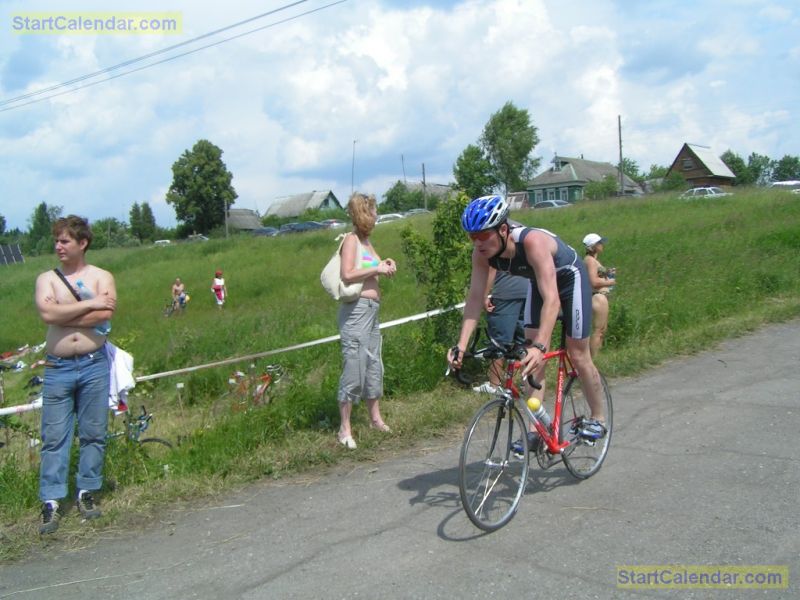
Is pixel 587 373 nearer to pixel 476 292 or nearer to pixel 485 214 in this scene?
pixel 476 292

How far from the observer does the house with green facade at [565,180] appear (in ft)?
277

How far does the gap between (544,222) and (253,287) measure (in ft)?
39.0

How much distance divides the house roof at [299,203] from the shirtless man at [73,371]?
98.8m

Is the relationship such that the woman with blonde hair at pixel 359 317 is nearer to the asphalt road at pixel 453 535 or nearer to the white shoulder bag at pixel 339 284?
the white shoulder bag at pixel 339 284

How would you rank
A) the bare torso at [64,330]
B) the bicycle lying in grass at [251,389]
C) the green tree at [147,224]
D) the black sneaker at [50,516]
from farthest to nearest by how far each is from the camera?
the green tree at [147,224] → the bicycle lying in grass at [251,389] → the bare torso at [64,330] → the black sneaker at [50,516]

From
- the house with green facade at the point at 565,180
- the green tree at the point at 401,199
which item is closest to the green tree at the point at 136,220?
the green tree at the point at 401,199

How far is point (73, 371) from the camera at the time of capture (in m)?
4.76

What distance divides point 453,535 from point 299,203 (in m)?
105

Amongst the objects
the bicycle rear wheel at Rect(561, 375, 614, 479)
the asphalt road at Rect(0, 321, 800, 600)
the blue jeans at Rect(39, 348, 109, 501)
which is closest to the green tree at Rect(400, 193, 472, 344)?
the asphalt road at Rect(0, 321, 800, 600)

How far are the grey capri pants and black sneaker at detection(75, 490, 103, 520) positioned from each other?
2015 mm

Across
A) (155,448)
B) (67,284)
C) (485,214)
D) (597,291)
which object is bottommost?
(155,448)

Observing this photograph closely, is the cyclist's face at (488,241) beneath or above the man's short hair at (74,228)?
beneath

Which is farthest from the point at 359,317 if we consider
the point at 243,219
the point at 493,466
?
the point at 243,219

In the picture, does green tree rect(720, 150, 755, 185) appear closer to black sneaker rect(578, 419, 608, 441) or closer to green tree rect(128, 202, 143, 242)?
green tree rect(128, 202, 143, 242)
